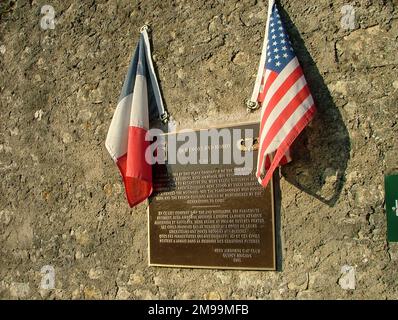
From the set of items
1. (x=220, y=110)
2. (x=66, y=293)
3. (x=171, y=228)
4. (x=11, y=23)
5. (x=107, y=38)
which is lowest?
(x=66, y=293)

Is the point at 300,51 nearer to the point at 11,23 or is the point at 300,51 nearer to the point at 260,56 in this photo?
the point at 260,56

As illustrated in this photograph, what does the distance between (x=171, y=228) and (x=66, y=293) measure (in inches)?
47.1

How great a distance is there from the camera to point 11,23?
519 centimetres

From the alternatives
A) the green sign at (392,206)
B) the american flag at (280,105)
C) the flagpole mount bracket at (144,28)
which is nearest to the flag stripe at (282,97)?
the american flag at (280,105)

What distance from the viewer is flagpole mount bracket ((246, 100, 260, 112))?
151 inches

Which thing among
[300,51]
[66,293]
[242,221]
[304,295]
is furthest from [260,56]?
[66,293]

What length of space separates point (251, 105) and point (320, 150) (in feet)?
2.02

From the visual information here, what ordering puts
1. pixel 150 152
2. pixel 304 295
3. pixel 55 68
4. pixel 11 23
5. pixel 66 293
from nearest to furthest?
pixel 304 295, pixel 150 152, pixel 66 293, pixel 55 68, pixel 11 23

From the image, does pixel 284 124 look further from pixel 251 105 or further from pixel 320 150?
pixel 251 105

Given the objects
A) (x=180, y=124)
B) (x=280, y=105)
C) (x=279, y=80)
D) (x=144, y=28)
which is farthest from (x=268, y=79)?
(x=144, y=28)

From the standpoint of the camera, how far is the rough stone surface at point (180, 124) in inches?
136

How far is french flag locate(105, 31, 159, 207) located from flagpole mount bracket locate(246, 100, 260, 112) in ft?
2.65

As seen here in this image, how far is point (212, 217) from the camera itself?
3.88 metres

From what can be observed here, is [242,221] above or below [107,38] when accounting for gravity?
below
